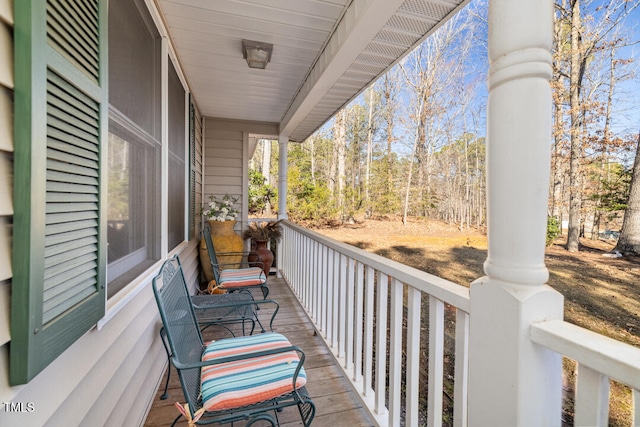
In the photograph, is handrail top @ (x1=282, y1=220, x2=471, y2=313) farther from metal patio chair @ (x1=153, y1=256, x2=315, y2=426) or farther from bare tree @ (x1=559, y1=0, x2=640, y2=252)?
bare tree @ (x1=559, y1=0, x2=640, y2=252)

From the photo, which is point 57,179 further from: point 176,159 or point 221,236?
point 221,236

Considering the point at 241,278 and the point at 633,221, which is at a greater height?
the point at 633,221

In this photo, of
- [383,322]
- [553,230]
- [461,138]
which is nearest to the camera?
[383,322]

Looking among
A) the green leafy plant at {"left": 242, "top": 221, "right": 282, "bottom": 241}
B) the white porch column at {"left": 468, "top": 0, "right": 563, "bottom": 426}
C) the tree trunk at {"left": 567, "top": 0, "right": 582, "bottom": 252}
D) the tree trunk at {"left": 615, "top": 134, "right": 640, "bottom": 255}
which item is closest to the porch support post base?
the white porch column at {"left": 468, "top": 0, "right": 563, "bottom": 426}

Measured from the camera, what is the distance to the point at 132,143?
5.32 feet

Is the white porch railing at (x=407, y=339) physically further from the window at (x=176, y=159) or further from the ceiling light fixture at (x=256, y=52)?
the ceiling light fixture at (x=256, y=52)

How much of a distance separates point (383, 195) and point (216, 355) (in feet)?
37.5

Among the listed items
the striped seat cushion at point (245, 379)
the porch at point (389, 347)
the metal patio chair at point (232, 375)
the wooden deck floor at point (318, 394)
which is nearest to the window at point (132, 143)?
the metal patio chair at point (232, 375)

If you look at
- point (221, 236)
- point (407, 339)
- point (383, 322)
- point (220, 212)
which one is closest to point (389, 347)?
point (383, 322)

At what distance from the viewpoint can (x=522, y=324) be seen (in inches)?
29.3

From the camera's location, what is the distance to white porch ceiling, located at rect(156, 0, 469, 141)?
184 centimetres

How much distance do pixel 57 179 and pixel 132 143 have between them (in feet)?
3.00

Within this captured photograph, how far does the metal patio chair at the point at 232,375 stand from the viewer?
123 cm

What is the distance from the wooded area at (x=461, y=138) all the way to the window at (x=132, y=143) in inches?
261
